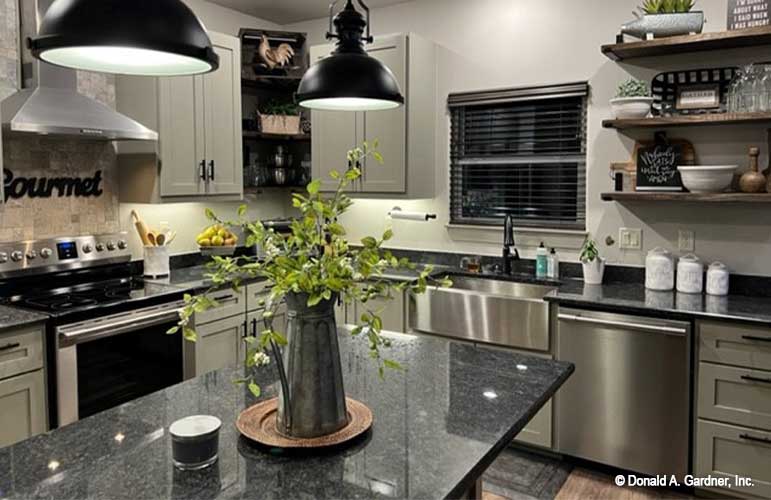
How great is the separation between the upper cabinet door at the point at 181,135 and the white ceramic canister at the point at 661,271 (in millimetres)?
2724

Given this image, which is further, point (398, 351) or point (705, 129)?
point (705, 129)

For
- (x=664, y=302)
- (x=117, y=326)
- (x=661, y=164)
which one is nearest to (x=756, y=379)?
(x=664, y=302)

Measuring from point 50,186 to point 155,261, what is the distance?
723mm

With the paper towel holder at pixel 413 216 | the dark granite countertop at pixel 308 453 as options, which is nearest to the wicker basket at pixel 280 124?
the paper towel holder at pixel 413 216

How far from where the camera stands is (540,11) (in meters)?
3.77

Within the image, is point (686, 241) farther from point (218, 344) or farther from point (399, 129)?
point (218, 344)

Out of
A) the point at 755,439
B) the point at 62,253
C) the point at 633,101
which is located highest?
the point at 633,101

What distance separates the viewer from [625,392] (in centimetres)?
304

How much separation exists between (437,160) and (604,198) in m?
1.22

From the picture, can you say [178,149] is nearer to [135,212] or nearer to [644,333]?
[135,212]

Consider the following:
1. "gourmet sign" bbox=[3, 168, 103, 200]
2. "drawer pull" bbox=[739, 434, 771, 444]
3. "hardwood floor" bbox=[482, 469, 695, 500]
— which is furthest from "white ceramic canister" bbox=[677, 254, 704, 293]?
"gourmet sign" bbox=[3, 168, 103, 200]

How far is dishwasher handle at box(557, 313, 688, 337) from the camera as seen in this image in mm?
2873

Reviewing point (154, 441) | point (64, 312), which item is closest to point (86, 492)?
point (154, 441)

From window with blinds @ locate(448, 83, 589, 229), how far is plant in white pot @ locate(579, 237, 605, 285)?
0.81ft
